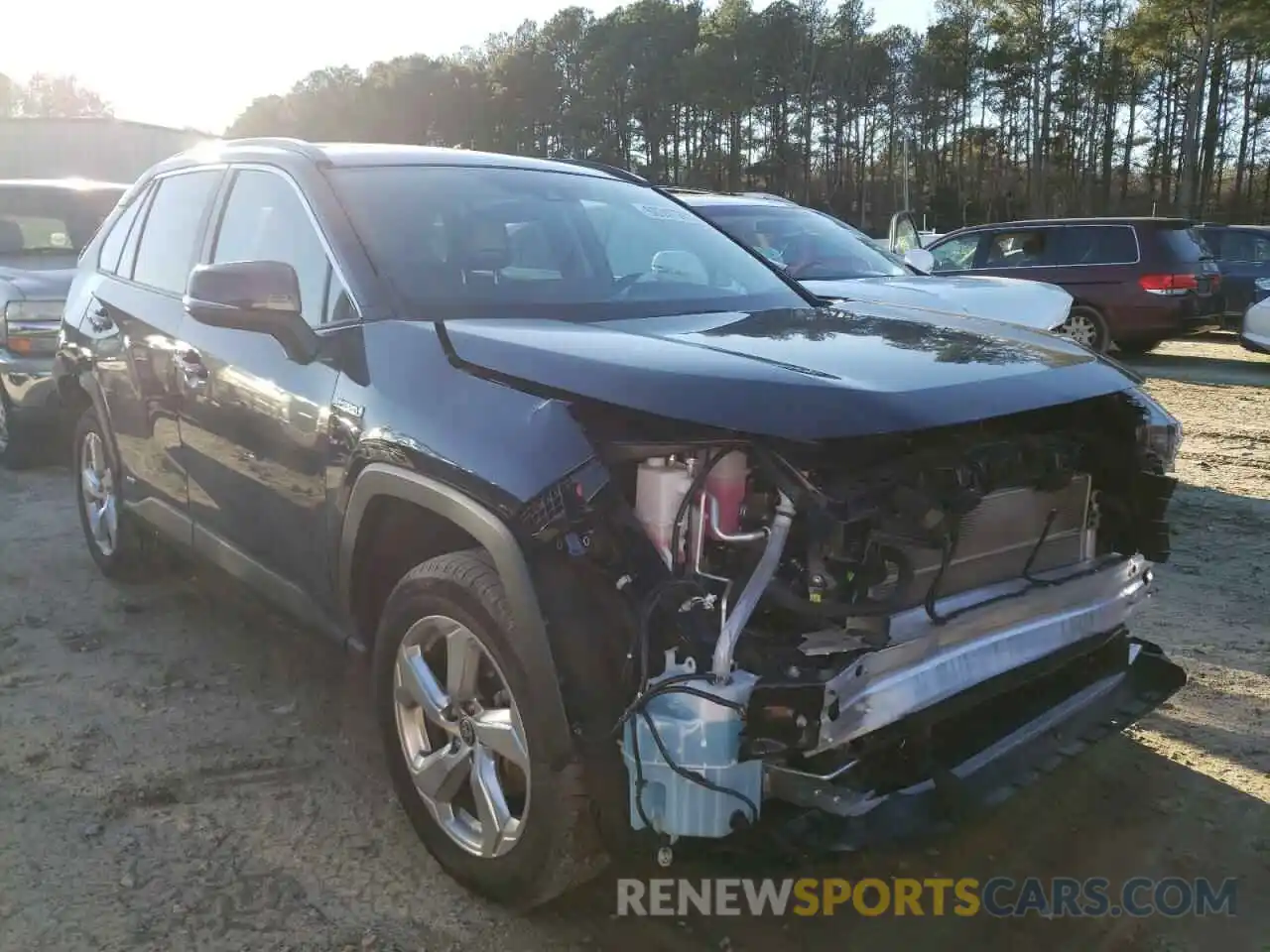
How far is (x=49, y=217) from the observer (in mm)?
8414

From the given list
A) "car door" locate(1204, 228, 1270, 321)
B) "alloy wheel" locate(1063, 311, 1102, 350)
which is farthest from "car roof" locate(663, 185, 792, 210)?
"car door" locate(1204, 228, 1270, 321)

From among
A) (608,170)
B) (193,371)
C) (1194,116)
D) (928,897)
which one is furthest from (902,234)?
(1194,116)

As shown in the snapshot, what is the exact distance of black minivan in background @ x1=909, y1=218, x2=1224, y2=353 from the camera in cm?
1256

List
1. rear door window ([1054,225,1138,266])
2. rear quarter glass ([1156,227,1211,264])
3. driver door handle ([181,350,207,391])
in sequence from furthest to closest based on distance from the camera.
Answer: rear door window ([1054,225,1138,266])
rear quarter glass ([1156,227,1211,264])
driver door handle ([181,350,207,391])

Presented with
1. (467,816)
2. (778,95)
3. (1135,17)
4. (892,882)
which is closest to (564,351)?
(467,816)

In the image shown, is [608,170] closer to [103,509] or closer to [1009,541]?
[1009,541]

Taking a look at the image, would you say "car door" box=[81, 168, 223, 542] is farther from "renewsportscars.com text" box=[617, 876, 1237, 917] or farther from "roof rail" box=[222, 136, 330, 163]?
"renewsportscars.com text" box=[617, 876, 1237, 917]

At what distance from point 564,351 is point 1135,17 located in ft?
157

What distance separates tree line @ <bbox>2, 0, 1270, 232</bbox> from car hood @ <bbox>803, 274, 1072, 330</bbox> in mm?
37945

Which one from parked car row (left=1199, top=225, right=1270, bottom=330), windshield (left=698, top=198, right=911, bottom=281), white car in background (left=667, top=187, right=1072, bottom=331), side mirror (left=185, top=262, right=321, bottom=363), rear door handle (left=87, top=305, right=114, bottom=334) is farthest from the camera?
parked car row (left=1199, top=225, right=1270, bottom=330)

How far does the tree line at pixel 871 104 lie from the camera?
46.9m

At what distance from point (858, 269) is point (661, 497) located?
531 centimetres

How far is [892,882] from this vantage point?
2.81 meters

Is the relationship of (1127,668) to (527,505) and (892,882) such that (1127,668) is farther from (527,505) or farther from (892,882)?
(527,505)
